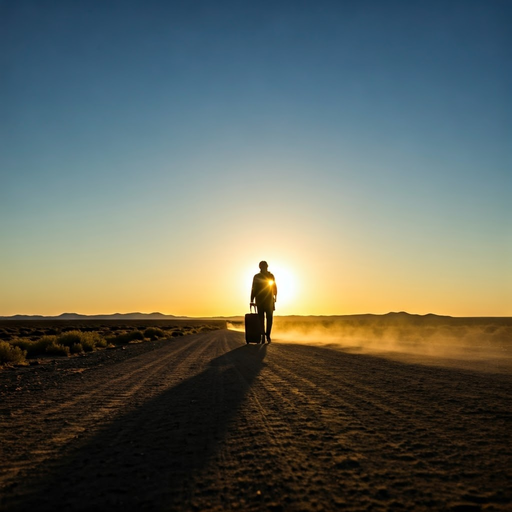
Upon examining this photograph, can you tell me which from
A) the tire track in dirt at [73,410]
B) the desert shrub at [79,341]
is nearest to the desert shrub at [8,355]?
the desert shrub at [79,341]

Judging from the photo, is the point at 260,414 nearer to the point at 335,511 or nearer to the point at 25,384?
the point at 335,511

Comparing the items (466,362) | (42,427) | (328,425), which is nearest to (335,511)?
(328,425)

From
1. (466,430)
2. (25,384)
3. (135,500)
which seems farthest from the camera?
(25,384)

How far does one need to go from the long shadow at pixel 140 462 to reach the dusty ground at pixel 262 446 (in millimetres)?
12

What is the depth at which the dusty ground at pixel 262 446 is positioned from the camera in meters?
2.68

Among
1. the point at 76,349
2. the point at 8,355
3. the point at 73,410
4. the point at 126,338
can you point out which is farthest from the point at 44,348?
the point at 73,410

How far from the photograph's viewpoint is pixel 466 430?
408 cm

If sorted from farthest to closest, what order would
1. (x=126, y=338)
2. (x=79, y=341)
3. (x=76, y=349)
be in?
(x=126, y=338), (x=79, y=341), (x=76, y=349)

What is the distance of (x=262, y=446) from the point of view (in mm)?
3717

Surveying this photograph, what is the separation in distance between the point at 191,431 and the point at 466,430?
99.0 inches

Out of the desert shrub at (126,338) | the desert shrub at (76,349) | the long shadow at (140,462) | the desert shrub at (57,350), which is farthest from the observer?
the desert shrub at (126,338)

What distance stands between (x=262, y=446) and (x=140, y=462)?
0.99 meters

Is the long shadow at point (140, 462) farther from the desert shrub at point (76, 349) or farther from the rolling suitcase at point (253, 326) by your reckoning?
the desert shrub at point (76, 349)

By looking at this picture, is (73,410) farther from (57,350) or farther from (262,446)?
(57,350)
